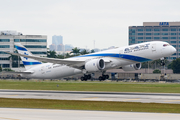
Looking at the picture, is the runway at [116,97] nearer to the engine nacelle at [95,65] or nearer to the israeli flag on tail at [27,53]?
the engine nacelle at [95,65]

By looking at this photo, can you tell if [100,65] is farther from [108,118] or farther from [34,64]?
[108,118]

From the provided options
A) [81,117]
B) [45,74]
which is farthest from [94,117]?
[45,74]

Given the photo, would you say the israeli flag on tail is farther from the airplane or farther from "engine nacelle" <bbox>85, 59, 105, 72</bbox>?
"engine nacelle" <bbox>85, 59, 105, 72</bbox>

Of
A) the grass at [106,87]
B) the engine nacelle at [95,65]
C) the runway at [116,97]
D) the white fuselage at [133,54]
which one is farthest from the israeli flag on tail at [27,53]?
the runway at [116,97]

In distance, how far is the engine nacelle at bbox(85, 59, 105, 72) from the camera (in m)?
58.8

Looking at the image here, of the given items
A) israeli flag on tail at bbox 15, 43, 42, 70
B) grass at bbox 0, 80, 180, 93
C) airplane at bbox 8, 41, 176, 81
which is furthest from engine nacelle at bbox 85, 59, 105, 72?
israeli flag on tail at bbox 15, 43, 42, 70

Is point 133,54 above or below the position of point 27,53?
below

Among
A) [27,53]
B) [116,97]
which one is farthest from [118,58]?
[27,53]

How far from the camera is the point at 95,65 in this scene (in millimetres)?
58844

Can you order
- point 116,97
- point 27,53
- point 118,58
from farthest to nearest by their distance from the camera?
point 27,53
point 118,58
point 116,97

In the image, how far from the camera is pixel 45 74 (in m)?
74.6

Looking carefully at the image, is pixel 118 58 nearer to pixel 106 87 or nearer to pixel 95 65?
pixel 95 65

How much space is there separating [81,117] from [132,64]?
132 feet

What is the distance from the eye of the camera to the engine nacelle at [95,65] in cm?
5878
